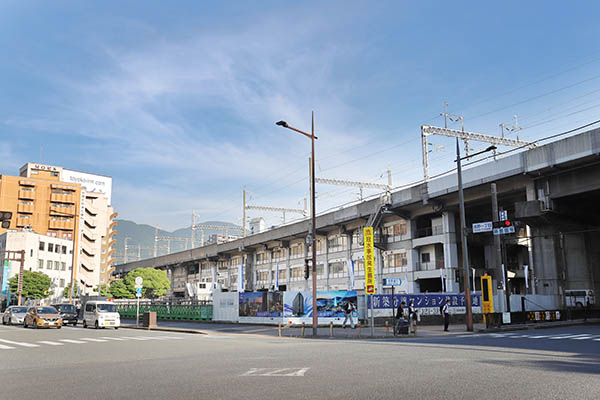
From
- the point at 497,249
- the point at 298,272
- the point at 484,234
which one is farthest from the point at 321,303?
the point at 298,272

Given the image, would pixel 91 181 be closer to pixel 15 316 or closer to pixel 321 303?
pixel 15 316

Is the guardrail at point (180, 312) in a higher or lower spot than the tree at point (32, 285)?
lower

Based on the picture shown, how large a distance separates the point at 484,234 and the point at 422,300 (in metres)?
24.2

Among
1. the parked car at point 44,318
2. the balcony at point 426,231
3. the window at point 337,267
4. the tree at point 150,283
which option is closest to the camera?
the parked car at point 44,318

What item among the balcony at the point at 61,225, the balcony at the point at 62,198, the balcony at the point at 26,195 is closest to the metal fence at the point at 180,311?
the balcony at the point at 61,225

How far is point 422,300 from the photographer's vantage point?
123ft

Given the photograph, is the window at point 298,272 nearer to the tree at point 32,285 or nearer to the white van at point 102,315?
the tree at point 32,285

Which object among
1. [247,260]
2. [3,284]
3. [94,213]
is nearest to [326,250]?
[247,260]

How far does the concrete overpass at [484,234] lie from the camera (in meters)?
42.1

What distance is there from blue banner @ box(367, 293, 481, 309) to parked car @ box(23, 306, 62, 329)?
20.3m

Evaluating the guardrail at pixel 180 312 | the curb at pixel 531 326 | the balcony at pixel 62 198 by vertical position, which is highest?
the balcony at pixel 62 198

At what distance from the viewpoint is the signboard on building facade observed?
12794 cm

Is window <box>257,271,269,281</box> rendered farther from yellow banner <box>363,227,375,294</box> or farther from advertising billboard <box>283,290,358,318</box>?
yellow banner <box>363,227,375,294</box>

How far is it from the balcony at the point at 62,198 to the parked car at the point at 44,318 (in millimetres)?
79033
